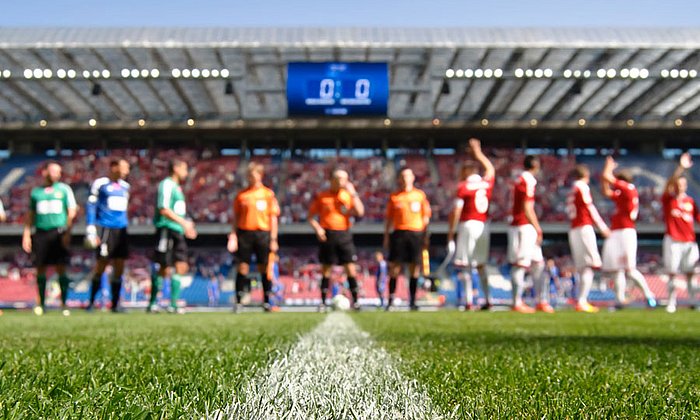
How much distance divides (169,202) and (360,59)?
13.6 m

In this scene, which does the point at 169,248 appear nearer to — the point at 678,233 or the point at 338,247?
the point at 338,247

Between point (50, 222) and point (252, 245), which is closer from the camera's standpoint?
point (50, 222)

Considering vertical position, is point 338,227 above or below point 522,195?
below

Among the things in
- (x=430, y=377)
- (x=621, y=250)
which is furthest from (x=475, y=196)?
(x=430, y=377)

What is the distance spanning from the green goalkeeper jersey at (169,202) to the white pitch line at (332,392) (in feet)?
19.0

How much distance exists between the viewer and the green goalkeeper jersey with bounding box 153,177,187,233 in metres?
7.73

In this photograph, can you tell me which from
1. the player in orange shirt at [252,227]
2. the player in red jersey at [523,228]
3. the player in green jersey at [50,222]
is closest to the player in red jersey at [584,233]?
the player in red jersey at [523,228]

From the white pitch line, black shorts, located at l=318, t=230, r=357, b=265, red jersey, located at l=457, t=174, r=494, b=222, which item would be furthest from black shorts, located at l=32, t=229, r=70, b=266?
the white pitch line

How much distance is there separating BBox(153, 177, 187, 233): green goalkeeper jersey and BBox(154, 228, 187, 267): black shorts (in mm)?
63

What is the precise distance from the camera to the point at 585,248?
867cm

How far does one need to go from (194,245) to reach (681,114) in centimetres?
1862

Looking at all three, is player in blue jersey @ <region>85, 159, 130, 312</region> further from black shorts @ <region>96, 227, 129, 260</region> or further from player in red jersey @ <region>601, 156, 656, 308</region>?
player in red jersey @ <region>601, 156, 656, 308</region>

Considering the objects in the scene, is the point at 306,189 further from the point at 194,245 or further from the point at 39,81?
the point at 39,81

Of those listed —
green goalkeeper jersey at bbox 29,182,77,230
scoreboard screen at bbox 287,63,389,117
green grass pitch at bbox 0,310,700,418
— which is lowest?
green grass pitch at bbox 0,310,700,418
